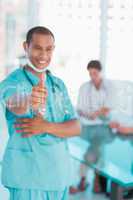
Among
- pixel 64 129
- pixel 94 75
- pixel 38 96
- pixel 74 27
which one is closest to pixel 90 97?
pixel 94 75

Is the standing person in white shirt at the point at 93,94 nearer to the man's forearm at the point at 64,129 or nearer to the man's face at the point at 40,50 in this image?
the man's forearm at the point at 64,129

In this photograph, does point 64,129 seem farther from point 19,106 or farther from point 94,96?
point 94,96

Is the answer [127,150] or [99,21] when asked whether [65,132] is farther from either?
[99,21]

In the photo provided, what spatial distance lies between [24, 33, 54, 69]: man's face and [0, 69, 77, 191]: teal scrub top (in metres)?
0.05

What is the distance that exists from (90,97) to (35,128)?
5.44 feet

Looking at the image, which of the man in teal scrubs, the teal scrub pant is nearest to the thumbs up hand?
the man in teal scrubs

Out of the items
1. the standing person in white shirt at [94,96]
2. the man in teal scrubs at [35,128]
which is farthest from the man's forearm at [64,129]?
the standing person in white shirt at [94,96]

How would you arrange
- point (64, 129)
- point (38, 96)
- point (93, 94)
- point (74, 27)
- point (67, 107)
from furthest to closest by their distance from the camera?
point (74, 27) → point (93, 94) → point (67, 107) → point (64, 129) → point (38, 96)

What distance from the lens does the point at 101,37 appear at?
3441mm

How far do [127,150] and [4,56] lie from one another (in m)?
1.60

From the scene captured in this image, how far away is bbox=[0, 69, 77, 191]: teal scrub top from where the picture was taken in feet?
4.00

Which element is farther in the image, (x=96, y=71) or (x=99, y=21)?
(x=99, y=21)

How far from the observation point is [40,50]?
121 centimetres

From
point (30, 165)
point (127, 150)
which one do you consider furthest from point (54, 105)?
point (127, 150)
